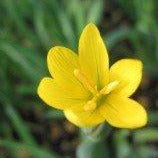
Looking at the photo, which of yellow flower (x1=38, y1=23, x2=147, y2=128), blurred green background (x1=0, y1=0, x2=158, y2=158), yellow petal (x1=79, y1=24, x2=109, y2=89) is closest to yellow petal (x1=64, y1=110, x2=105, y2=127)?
yellow flower (x1=38, y1=23, x2=147, y2=128)

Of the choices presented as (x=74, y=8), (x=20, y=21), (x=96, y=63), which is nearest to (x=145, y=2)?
(x=74, y=8)

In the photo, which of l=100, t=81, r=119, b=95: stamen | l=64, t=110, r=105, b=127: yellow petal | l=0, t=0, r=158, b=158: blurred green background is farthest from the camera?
l=0, t=0, r=158, b=158: blurred green background

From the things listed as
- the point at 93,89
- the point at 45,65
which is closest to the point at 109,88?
the point at 93,89

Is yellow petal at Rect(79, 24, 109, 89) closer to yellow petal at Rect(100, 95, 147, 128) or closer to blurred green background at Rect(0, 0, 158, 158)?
yellow petal at Rect(100, 95, 147, 128)

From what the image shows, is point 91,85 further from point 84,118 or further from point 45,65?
point 45,65

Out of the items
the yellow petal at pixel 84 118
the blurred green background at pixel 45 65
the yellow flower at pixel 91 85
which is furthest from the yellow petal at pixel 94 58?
the blurred green background at pixel 45 65

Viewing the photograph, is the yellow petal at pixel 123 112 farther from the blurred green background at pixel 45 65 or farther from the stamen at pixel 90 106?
the blurred green background at pixel 45 65
